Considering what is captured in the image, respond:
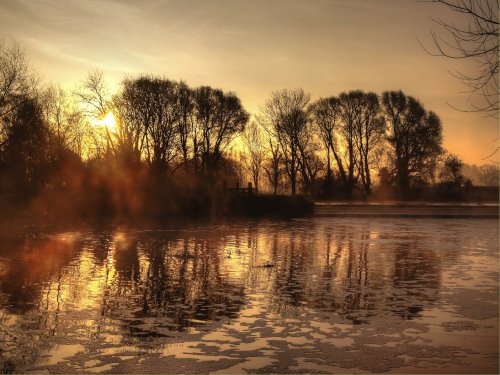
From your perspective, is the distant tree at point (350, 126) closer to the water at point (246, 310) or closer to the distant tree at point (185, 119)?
the distant tree at point (185, 119)

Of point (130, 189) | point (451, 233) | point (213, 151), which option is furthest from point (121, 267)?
point (213, 151)

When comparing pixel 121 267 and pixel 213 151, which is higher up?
pixel 213 151

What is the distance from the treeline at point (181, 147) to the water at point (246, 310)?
22.4 m

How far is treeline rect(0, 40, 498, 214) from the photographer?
137 ft

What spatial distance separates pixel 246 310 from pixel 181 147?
161 ft

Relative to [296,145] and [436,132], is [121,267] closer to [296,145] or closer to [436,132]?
[296,145]

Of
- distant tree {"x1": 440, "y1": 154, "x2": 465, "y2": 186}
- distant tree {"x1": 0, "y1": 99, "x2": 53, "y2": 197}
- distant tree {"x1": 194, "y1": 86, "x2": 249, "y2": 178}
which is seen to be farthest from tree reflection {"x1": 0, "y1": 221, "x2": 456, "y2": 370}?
distant tree {"x1": 440, "y1": 154, "x2": 465, "y2": 186}

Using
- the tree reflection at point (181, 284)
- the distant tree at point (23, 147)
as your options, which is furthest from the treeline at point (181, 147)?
the tree reflection at point (181, 284)

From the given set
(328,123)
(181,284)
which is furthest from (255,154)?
(181,284)

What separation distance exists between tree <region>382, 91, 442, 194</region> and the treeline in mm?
118

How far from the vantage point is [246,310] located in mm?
10883

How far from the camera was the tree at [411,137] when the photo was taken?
68.7 m

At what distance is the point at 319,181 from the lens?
73.0 m

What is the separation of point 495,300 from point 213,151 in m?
51.2
